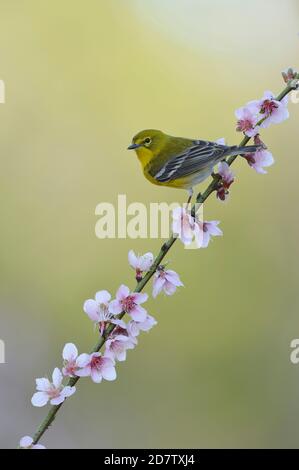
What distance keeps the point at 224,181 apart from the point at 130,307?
0.34m

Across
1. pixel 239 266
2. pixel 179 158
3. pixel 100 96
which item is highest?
pixel 100 96

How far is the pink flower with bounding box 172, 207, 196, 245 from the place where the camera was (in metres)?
1.24

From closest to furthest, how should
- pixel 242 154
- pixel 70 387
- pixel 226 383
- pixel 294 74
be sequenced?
pixel 70 387
pixel 294 74
pixel 242 154
pixel 226 383

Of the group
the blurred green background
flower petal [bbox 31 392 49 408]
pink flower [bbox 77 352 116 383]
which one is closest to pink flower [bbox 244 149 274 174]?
pink flower [bbox 77 352 116 383]

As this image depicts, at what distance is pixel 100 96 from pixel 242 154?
353 centimetres

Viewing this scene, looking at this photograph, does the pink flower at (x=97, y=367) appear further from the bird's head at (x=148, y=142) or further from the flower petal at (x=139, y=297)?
the bird's head at (x=148, y=142)

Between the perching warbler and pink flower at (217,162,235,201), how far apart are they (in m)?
0.49

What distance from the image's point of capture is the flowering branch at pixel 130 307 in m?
1.14

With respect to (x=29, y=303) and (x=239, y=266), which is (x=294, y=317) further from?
(x=29, y=303)

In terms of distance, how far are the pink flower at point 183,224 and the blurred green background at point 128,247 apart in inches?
93.6

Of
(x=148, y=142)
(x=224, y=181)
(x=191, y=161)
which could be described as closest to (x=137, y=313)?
(x=224, y=181)

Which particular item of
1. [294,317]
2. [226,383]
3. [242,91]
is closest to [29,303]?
[226,383]

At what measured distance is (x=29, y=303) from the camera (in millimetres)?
4266

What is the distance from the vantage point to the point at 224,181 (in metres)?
1.32
